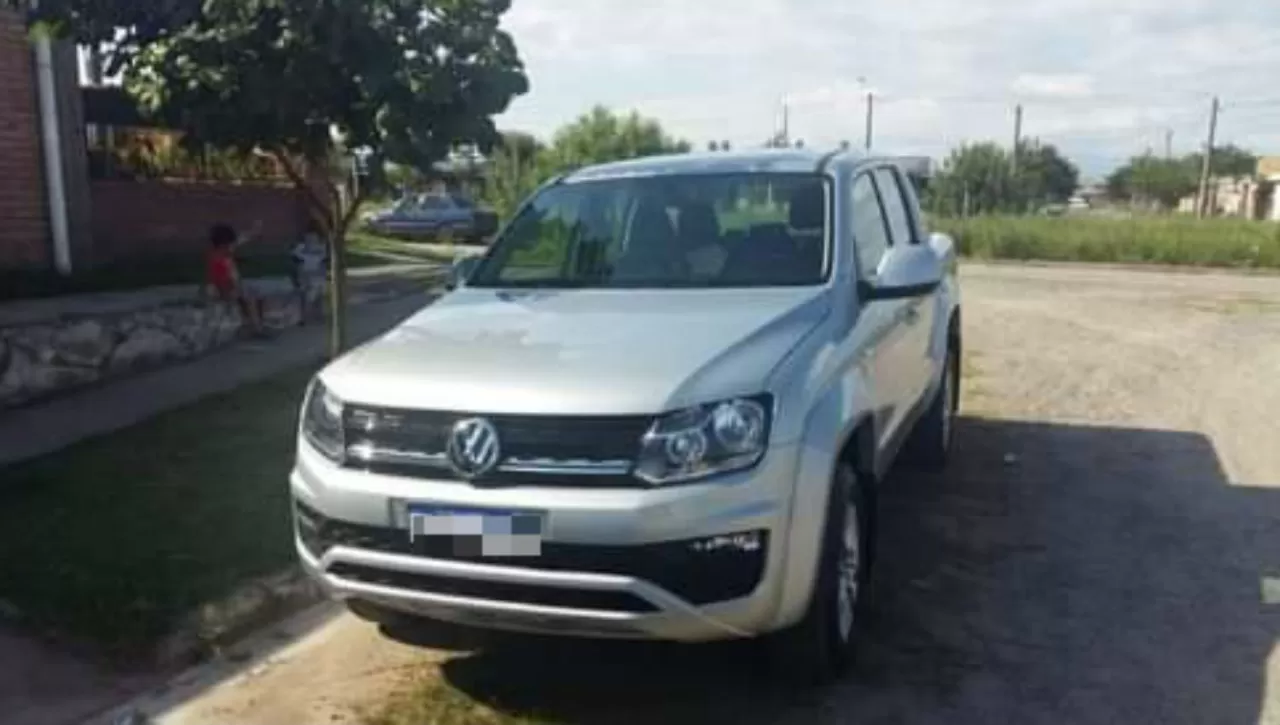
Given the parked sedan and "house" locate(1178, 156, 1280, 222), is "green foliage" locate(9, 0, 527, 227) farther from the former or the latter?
"house" locate(1178, 156, 1280, 222)

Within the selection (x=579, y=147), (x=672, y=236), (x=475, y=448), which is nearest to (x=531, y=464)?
(x=475, y=448)

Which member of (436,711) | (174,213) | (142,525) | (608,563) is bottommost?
(436,711)

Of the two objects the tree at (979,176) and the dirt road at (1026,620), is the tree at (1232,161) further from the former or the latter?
the dirt road at (1026,620)

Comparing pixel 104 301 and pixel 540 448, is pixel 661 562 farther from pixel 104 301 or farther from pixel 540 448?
pixel 104 301

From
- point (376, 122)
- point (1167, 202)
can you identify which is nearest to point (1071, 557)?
point (376, 122)

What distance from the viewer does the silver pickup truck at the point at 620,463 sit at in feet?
10.2

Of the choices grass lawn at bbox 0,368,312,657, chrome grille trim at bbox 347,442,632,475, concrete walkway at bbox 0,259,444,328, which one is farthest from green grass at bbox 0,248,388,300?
chrome grille trim at bbox 347,442,632,475

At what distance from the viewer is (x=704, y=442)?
313cm

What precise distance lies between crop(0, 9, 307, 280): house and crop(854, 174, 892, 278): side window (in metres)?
8.70

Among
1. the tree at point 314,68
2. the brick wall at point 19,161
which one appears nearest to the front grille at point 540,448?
the tree at point 314,68

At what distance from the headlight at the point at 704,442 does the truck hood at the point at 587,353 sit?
4 cm

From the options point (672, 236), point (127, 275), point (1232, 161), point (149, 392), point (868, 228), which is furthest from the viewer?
point (1232, 161)

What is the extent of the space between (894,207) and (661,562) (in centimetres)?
324

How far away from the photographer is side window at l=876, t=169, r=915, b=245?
5492 millimetres
